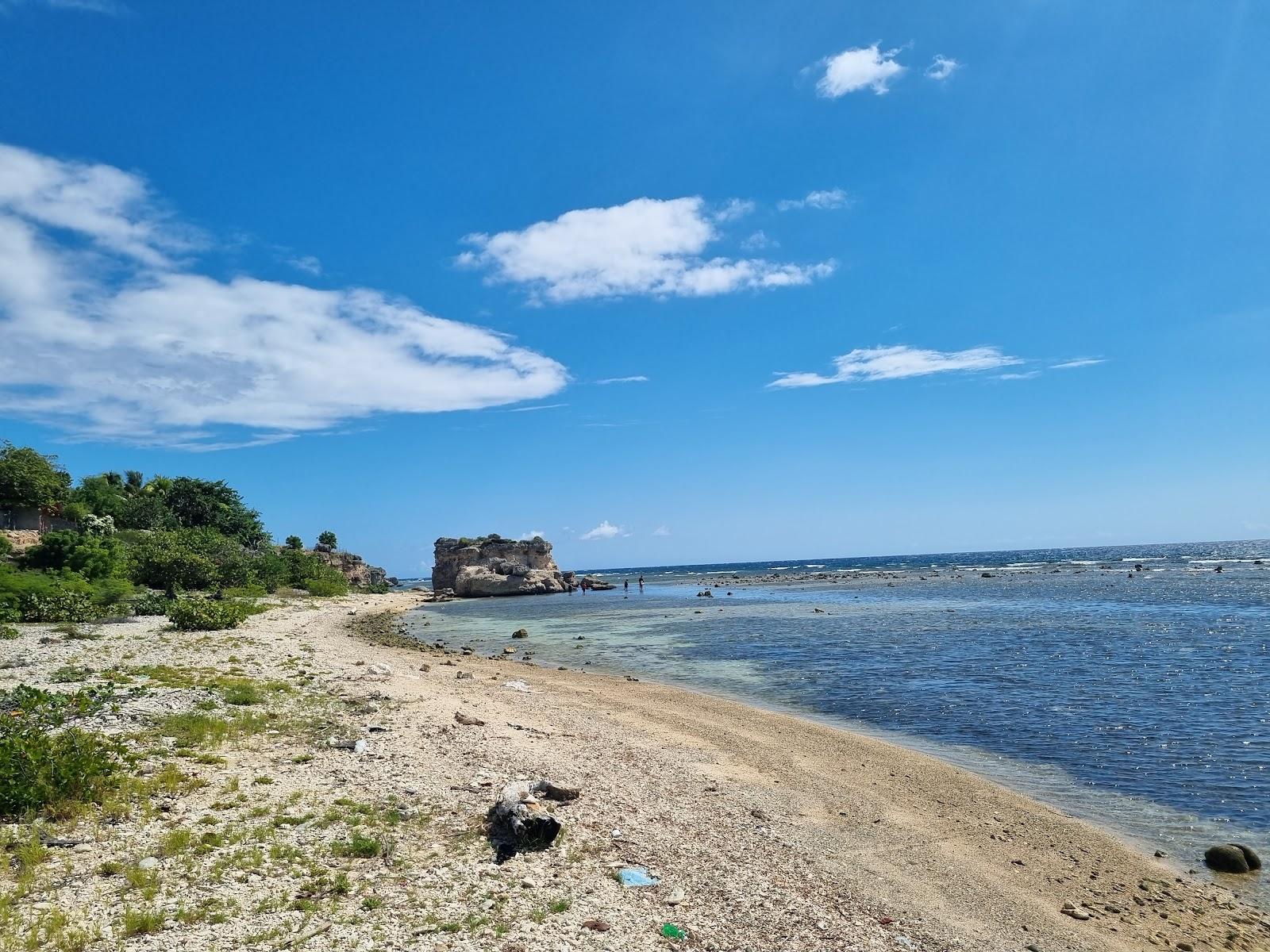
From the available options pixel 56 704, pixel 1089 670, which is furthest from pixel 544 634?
pixel 56 704

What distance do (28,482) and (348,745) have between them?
208 feet

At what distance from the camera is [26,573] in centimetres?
3341

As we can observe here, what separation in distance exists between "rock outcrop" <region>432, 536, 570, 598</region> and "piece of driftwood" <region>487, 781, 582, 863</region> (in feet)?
334

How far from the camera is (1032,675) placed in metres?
26.4

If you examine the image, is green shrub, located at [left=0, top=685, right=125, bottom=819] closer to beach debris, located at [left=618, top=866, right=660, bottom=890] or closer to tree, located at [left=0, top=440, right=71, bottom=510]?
beach debris, located at [left=618, top=866, right=660, bottom=890]

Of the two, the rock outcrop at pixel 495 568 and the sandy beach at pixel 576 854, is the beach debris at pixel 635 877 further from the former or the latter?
the rock outcrop at pixel 495 568

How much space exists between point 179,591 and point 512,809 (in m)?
45.9

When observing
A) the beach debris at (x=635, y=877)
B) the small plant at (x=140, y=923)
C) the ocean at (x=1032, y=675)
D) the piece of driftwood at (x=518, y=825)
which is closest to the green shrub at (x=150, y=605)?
the ocean at (x=1032, y=675)

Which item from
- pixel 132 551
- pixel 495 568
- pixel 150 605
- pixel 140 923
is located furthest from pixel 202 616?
pixel 495 568

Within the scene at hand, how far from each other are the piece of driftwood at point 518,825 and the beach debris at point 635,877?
1174 millimetres

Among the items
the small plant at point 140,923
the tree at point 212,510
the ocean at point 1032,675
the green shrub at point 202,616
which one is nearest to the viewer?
the small plant at point 140,923

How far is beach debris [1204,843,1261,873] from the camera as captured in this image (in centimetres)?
1050

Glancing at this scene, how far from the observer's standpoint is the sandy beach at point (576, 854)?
7535 mm

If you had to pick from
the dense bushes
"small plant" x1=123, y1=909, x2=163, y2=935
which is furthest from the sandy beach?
the dense bushes
